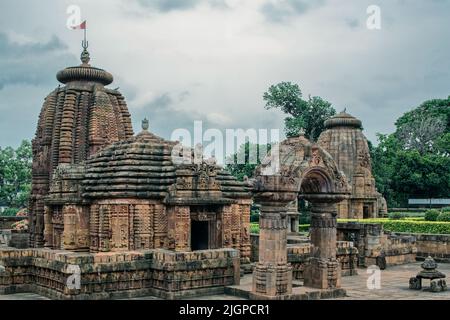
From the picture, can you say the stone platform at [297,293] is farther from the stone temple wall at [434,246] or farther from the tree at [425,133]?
the tree at [425,133]

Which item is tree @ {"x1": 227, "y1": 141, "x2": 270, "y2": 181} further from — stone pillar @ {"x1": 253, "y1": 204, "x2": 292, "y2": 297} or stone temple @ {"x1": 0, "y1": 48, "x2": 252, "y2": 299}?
stone pillar @ {"x1": 253, "y1": 204, "x2": 292, "y2": 297}

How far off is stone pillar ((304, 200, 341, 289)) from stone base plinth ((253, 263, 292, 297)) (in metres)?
1.44

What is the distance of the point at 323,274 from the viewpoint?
15.7 metres

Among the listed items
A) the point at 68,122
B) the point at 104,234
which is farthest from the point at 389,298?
the point at 68,122

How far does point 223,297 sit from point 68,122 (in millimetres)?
11440

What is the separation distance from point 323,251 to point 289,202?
211 centimetres

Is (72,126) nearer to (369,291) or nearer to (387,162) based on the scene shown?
(369,291)

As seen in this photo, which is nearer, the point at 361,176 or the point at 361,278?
the point at 361,278

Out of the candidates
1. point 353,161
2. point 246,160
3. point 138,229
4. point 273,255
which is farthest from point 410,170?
point 273,255

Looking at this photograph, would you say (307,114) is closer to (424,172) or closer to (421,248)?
(424,172)

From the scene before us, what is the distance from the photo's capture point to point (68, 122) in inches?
929

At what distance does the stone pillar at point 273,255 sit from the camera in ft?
47.5

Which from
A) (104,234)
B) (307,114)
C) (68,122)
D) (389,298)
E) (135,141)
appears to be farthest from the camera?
(307,114)
